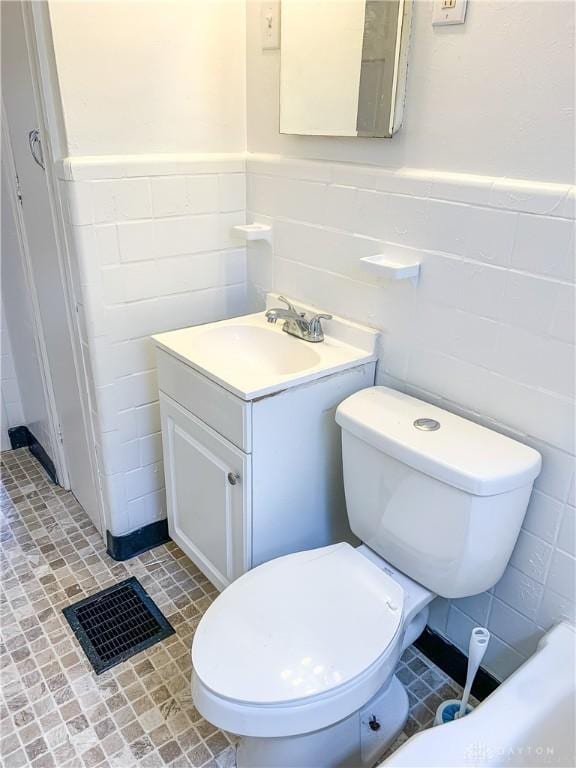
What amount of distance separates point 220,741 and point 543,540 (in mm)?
879

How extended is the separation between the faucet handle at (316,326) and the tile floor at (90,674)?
2.80ft

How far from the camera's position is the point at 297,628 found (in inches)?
43.6

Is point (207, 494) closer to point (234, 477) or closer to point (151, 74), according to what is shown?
point (234, 477)

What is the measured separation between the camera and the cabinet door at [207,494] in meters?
1.37

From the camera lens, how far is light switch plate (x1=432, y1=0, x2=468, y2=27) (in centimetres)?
106

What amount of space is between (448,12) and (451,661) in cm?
150

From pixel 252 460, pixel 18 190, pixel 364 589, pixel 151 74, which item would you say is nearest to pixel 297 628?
pixel 364 589

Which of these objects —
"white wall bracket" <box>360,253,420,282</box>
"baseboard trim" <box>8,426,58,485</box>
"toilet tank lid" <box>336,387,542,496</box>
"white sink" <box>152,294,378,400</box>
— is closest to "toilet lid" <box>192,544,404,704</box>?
"toilet tank lid" <box>336,387,542,496</box>

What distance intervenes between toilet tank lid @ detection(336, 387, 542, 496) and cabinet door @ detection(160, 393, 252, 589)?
30 centimetres

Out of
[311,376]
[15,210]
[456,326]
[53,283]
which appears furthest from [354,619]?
[15,210]

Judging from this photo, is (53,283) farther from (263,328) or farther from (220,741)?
(220,741)

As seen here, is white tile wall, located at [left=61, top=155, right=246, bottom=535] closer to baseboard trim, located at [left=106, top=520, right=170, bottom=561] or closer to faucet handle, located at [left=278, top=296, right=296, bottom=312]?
baseboard trim, located at [left=106, top=520, right=170, bottom=561]

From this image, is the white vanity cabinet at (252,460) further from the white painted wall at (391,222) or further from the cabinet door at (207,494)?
the white painted wall at (391,222)

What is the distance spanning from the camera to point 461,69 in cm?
110
